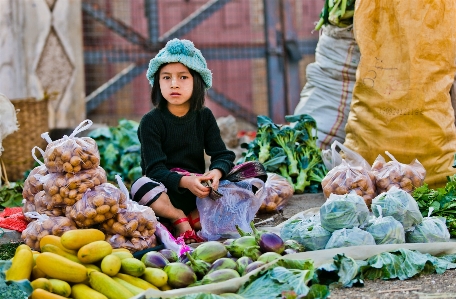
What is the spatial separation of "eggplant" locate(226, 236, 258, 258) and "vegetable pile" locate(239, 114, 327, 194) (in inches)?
76.6

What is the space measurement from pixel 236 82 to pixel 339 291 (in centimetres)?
671

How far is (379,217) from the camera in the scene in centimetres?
379

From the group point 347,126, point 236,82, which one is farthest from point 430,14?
point 236,82

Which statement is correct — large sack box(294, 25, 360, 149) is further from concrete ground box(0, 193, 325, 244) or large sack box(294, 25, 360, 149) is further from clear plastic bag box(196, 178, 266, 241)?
clear plastic bag box(196, 178, 266, 241)

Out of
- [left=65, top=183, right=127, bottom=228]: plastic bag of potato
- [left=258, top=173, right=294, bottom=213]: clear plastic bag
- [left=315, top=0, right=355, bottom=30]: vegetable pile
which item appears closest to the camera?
[left=65, top=183, right=127, bottom=228]: plastic bag of potato

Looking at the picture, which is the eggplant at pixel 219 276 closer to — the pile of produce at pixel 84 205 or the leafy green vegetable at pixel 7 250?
the pile of produce at pixel 84 205

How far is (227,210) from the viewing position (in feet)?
14.4

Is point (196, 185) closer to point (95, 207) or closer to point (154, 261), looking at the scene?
point (95, 207)

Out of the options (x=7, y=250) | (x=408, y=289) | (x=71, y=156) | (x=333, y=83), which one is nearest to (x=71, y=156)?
(x=71, y=156)

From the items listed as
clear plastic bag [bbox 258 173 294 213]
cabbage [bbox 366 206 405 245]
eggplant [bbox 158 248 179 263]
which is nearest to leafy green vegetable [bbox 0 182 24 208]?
clear plastic bag [bbox 258 173 294 213]

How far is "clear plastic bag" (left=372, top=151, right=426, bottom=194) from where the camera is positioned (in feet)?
15.6

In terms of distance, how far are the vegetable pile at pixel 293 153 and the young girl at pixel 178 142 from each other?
1013 mm

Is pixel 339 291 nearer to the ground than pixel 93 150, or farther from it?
nearer to the ground

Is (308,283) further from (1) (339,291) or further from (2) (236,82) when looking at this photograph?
(2) (236,82)
